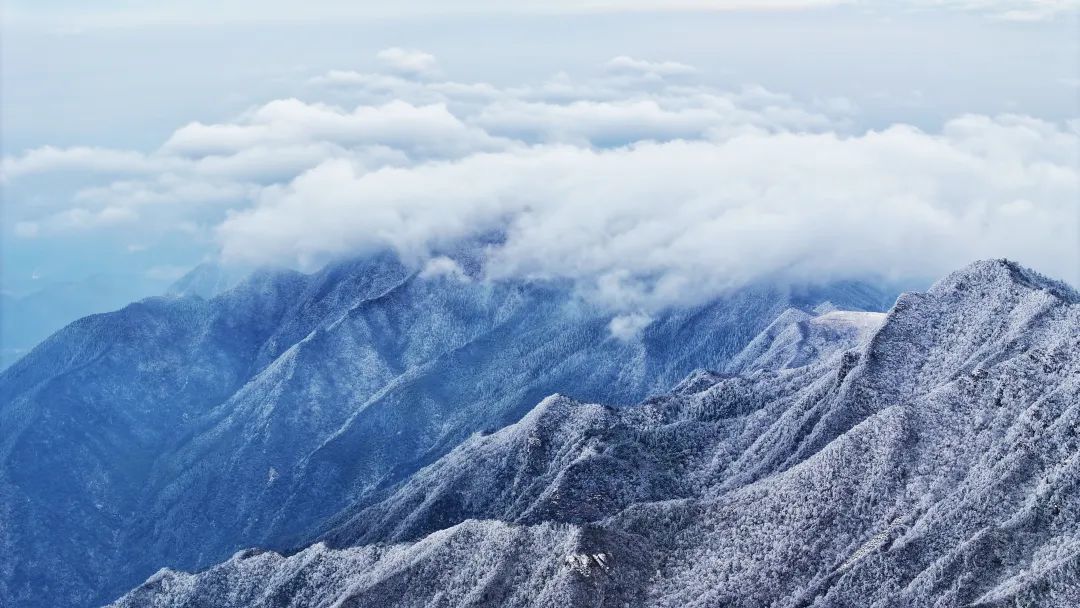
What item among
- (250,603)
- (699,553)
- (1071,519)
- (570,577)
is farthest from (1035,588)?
(250,603)

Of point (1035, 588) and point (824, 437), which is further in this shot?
point (824, 437)

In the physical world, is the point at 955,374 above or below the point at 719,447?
above

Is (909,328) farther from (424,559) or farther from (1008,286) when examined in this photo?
(424,559)

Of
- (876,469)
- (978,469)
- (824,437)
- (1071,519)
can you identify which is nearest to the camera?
(1071,519)

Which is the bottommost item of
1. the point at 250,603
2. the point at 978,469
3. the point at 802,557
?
the point at 250,603

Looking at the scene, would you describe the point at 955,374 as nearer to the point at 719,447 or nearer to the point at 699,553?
the point at 719,447

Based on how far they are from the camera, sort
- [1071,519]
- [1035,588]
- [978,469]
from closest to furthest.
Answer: [1035,588]
[1071,519]
[978,469]

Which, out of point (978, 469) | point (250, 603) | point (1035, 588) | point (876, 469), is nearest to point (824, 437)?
point (876, 469)
